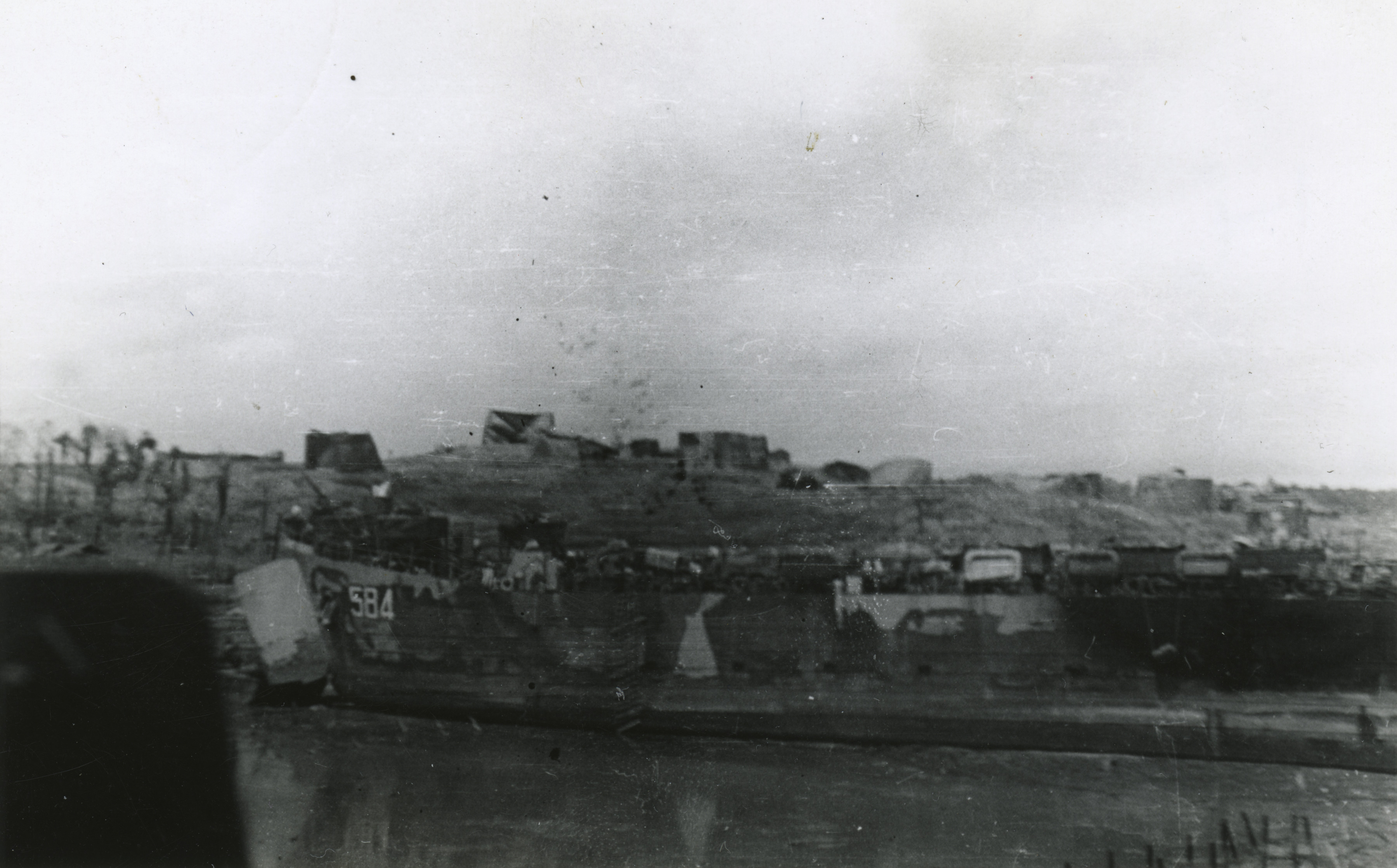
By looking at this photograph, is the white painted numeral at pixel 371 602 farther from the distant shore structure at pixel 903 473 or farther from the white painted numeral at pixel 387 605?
the distant shore structure at pixel 903 473

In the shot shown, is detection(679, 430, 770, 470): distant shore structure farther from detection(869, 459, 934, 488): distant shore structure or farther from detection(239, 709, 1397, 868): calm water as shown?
detection(239, 709, 1397, 868): calm water

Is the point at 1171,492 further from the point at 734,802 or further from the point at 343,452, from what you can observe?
the point at 343,452

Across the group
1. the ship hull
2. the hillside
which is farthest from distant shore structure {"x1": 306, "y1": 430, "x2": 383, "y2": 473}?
the ship hull

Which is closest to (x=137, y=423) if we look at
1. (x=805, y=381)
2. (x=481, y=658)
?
(x=481, y=658)

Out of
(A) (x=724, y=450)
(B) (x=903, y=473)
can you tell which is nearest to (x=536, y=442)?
(A) (x=724, y=450)

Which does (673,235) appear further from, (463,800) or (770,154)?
(463,800)
